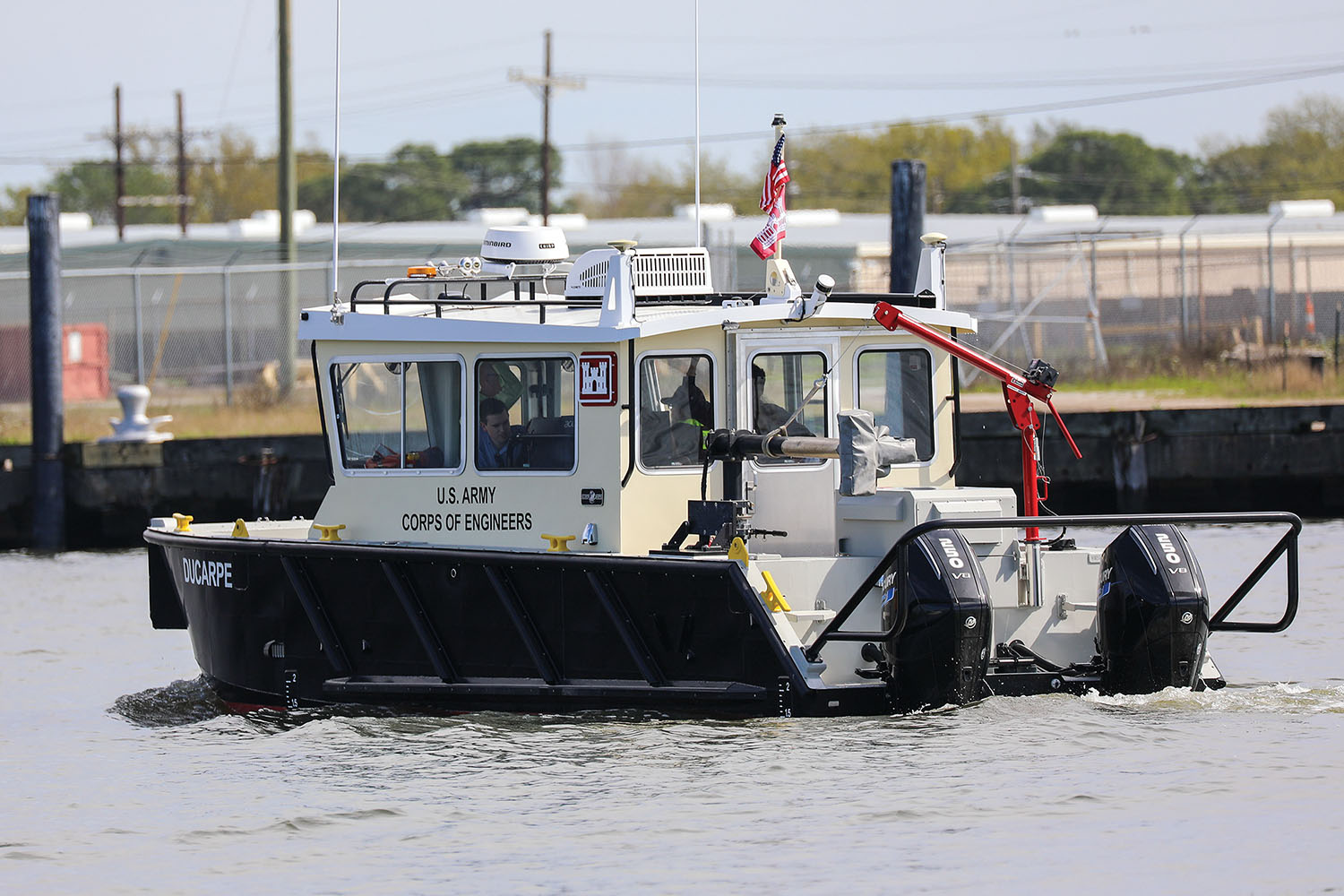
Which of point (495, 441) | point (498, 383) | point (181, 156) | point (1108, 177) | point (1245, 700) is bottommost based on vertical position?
point (1245, 700)

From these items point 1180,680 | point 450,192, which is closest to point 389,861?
point 1180,680

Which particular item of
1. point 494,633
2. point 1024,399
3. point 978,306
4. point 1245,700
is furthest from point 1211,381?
point 494,633

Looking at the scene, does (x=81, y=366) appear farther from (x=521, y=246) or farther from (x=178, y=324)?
(x=521, y=246)

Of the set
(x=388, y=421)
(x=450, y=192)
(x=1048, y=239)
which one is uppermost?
(x=450, y=192)

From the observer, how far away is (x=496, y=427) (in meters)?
9.96

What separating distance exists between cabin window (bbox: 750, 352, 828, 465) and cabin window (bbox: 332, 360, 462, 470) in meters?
1.65

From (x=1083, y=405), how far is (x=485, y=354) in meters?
14.3

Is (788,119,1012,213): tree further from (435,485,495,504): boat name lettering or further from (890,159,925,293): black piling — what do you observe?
(435,485,495,504): boat name lettering

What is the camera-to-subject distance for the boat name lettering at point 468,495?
32.6 ft

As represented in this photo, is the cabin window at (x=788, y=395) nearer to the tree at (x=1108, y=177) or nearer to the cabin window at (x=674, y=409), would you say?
the cabin window at (x=674, y=409)

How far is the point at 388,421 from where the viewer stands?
1032cm

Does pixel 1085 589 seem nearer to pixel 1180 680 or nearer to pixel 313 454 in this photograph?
pixel 1180 680

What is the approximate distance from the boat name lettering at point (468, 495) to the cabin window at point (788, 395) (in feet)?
4.87

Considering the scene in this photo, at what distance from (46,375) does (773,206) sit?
37.2 ft
